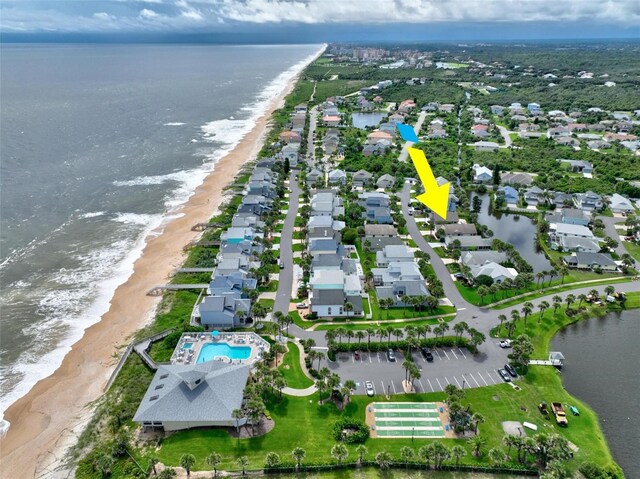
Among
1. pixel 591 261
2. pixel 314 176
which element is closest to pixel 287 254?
pixel 314 176

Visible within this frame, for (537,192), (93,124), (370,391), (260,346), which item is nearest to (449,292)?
(370,391)

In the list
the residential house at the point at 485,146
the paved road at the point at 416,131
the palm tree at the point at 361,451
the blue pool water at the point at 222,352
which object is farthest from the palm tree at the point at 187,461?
the residential house at the point at 485,146

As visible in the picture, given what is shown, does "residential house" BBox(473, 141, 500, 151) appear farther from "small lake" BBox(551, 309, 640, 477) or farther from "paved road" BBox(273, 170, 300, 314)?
"small lake" BBox(551, 309, 640, 477)

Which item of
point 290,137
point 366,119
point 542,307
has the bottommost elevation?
point 366,119

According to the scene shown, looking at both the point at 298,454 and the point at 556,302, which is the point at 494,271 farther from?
the point at 298,454

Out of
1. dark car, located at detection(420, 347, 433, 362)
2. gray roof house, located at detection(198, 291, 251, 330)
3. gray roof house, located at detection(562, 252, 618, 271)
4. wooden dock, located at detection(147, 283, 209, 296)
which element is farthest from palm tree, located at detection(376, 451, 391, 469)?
gray roof house, located at detection(562, 252, 618, 271)
